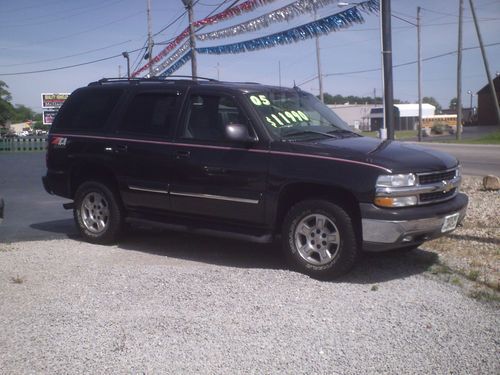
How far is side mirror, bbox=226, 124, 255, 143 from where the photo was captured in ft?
18.5

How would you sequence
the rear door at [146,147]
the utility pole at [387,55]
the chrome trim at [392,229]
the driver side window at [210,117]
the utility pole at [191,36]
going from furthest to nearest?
the utility pole at [191,36] → the utility pole at [387,55] → the rear door at [146,147] → the driver side window at [210,117] → the chrome trim at [392,229]

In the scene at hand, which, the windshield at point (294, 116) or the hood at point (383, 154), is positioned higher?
the windshield at point (294, 116)

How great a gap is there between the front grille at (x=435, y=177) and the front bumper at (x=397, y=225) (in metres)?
0.24

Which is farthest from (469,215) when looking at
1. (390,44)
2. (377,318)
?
(377,318)

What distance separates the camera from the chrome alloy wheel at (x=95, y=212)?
7.20 m

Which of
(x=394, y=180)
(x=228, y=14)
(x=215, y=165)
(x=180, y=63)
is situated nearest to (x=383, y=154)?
(x=394, y=180)

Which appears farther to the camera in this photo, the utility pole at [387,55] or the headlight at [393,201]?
the utility pole at [387,55]

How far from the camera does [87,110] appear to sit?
24.2 feet

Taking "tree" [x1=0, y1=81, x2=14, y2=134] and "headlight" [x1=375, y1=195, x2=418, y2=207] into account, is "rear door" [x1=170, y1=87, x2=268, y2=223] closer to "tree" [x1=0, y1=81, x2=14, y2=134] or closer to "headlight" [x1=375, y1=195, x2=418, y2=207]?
"headlight" [x1=375, y1=195, x2=418, y2=207]

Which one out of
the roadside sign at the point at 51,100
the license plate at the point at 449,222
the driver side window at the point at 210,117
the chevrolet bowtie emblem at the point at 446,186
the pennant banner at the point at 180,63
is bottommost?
the license plate at the point at 449,222

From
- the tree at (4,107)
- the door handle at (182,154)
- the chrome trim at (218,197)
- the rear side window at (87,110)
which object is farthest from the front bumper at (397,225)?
the tree at (4,107)

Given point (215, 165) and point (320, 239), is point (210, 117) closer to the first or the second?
point (215, 165)

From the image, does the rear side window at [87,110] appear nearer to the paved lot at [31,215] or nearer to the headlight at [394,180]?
the paved lot at [31,215]

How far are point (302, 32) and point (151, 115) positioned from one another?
21.8 feet
